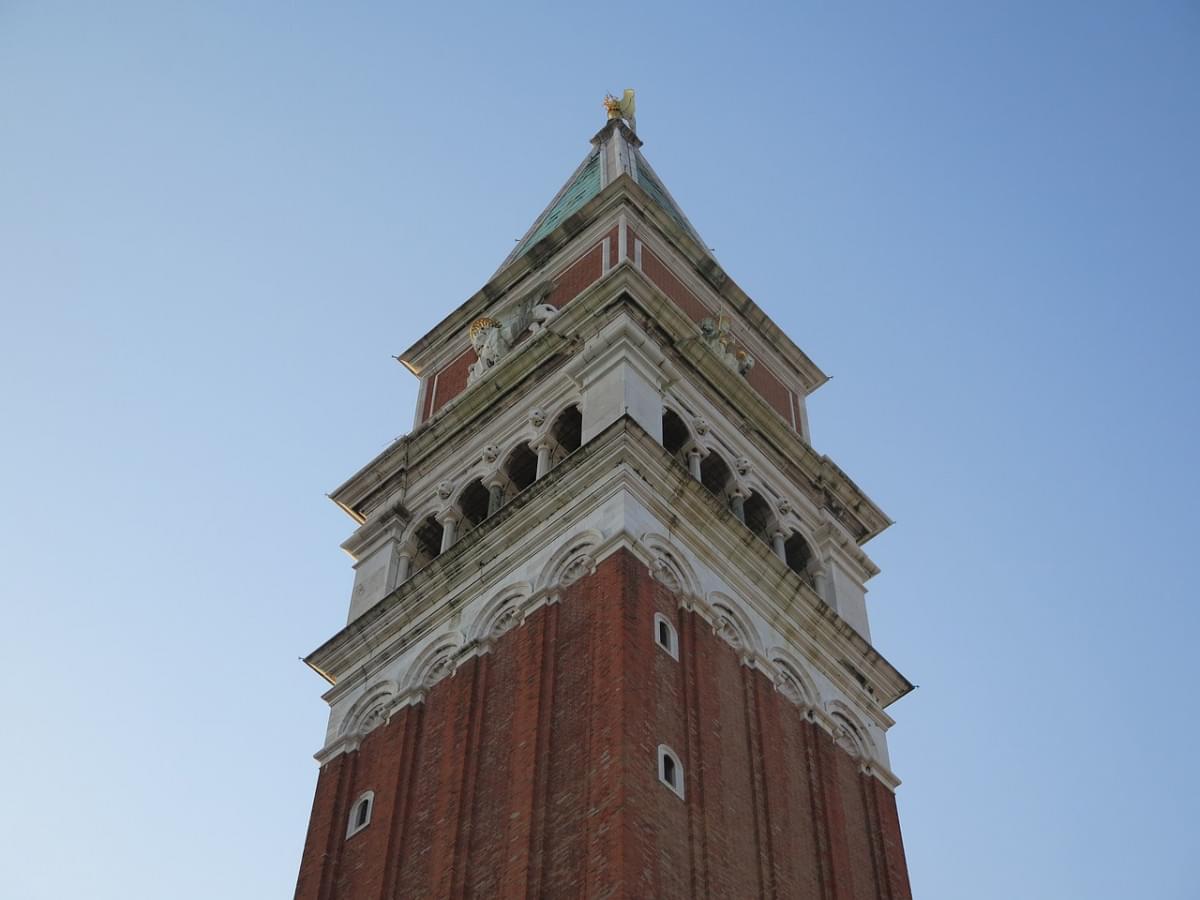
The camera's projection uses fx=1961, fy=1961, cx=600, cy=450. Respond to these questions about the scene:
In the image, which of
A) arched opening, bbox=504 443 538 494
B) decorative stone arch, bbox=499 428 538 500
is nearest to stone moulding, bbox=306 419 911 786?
decorative stone arch, bbox=499 428 538 500

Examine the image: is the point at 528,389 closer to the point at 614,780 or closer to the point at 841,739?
the point at 841,739

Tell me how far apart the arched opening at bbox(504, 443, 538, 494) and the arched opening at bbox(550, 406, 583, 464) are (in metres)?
0.75

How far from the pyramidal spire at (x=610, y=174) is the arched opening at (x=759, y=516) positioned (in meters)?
10.5

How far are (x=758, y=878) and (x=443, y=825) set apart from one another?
20.0 feet

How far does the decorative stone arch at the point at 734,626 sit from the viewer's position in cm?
4128

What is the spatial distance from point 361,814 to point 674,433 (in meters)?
12.0

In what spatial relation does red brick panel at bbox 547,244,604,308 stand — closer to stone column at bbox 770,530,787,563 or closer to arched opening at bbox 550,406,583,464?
arched opening at bbox 550,406,583,464

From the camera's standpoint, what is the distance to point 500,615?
41562 mm

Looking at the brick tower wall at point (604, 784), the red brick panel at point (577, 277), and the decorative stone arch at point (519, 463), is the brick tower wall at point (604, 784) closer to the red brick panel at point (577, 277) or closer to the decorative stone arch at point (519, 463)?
the decorative stone arch at point (519, 463)

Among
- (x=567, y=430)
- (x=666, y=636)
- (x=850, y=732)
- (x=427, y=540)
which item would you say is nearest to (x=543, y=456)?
(x=567, y=430)

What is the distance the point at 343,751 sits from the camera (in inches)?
1671

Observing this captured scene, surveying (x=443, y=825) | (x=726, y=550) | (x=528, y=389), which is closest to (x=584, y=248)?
(x=528, y=389)

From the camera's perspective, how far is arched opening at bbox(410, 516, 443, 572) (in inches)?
1861

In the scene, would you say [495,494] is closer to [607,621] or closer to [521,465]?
[521,465]
